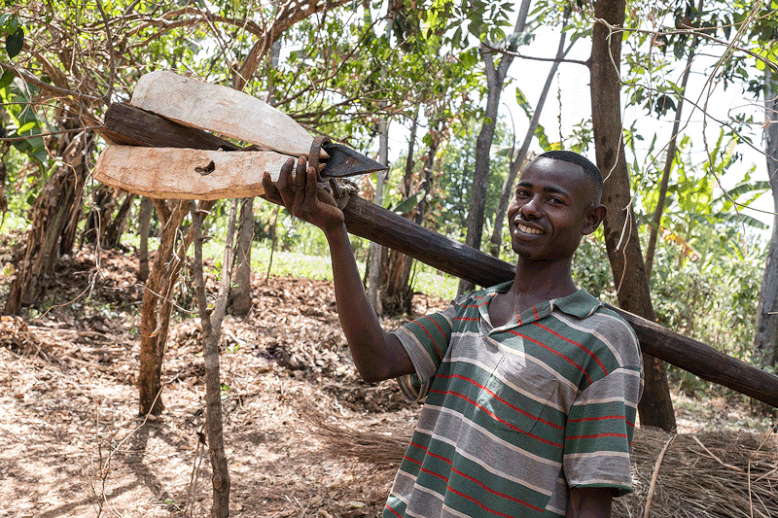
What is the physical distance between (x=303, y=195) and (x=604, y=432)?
0.78m

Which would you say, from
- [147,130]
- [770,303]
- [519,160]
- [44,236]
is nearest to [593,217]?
[147,130]

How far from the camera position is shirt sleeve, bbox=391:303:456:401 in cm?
144

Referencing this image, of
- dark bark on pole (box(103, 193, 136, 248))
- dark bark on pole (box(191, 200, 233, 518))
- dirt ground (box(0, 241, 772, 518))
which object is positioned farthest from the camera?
dark bark on pole (box(103, 193, 136, 248))

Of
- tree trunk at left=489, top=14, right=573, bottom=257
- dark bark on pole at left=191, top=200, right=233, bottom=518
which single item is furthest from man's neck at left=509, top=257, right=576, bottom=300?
tree trunk at left=489, top=14, right=573, bottom=257

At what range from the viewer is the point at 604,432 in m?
1.17

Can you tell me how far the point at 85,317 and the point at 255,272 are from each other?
2.76 meters

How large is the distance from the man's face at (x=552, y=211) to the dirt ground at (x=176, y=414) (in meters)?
1.55

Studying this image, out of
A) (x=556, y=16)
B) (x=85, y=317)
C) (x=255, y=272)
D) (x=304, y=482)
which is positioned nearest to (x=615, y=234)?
(x=304, y=482)

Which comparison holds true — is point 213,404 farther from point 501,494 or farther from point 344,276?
point 501,494

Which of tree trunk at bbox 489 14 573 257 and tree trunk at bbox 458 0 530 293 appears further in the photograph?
tree trunk at bbox 489 14 573 257

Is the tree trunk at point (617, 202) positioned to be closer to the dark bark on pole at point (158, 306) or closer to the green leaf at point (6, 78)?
the dark bark on pole at point (158, 306)

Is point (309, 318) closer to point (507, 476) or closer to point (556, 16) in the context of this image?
point (556, 16)

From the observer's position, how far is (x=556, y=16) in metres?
5.62

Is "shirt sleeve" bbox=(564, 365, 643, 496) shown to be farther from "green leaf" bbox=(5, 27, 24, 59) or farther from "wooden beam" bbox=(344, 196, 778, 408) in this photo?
"green leaf" bbox=(5, 27, 24, 59)
